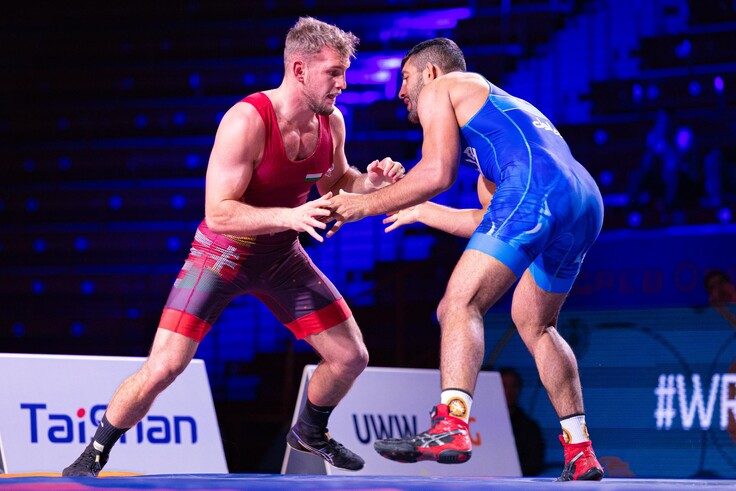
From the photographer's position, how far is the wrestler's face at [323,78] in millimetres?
3561

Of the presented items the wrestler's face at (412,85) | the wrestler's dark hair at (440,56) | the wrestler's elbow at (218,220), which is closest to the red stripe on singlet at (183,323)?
the wrestler's elbow at (218,220)

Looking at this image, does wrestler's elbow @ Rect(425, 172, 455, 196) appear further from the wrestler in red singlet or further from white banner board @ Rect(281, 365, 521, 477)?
white banner board @ Rect(281, 365, 521, 477)

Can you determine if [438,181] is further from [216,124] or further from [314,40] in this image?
[216,124]

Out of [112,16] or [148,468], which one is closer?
[148,468]

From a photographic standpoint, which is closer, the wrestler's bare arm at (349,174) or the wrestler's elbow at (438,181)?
the wrestler's elbow at (438,181)

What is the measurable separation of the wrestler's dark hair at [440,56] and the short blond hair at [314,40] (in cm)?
26

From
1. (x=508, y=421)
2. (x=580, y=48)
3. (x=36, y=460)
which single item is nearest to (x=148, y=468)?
(x=36, y=460)

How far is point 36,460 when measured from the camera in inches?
166

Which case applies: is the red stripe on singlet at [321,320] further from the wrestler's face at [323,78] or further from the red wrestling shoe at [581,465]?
the red wrestling shoe at [581,465]

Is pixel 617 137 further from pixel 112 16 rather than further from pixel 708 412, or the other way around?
pixel 112 16

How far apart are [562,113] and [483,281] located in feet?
16.0

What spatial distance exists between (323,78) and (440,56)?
1.34ft

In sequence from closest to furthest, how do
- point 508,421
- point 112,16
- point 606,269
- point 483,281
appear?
point 483,281 → point 508,421 → point 606,269 → point 112,16

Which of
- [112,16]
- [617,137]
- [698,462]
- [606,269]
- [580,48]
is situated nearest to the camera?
[698,462]
